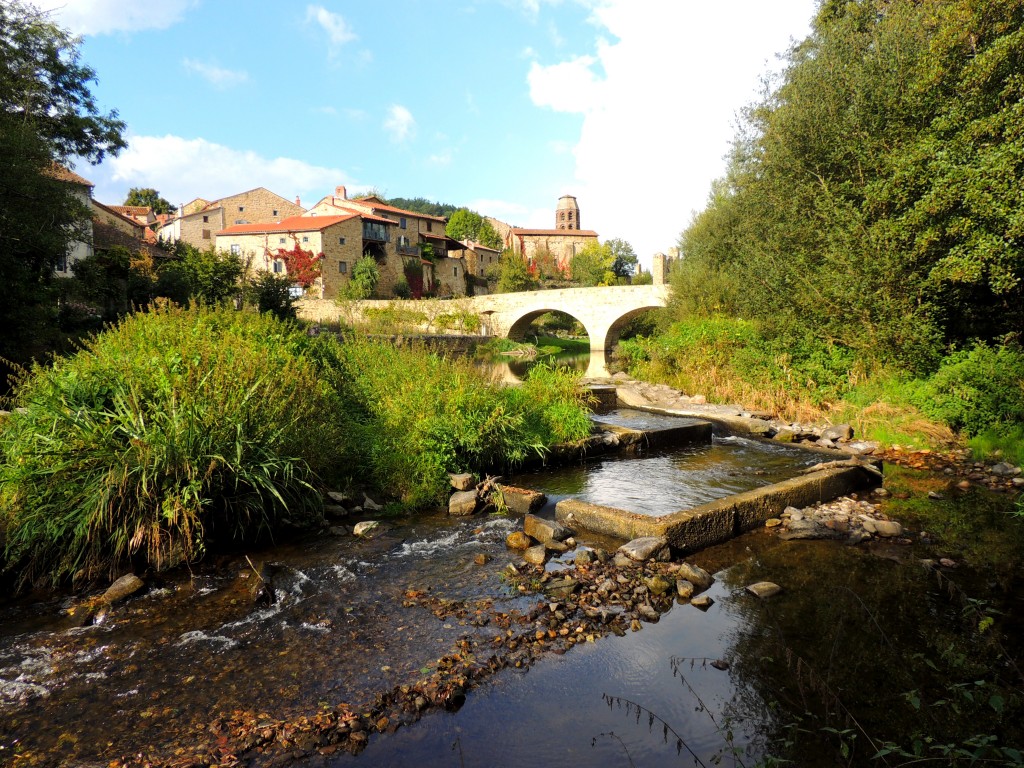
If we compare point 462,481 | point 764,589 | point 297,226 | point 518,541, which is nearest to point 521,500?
point 462,481

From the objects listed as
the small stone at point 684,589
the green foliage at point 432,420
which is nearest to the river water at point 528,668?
the small stone at point 684,589

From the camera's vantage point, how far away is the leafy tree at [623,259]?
6538 centimetres

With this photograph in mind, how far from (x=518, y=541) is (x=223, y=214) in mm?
52430

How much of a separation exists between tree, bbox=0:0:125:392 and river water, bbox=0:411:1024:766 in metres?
10.4

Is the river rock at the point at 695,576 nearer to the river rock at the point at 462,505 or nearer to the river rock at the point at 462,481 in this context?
the river rock at the point at 462,505

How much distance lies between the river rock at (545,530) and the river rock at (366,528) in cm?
162

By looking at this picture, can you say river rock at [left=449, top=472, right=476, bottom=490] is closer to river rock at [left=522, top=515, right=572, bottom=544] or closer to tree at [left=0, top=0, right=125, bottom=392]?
river rock at [left=522, top=515, right=572, bottom=544]

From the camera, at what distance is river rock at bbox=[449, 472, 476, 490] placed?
7633 mm

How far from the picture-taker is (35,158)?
14.2 m

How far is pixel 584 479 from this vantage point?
870cm

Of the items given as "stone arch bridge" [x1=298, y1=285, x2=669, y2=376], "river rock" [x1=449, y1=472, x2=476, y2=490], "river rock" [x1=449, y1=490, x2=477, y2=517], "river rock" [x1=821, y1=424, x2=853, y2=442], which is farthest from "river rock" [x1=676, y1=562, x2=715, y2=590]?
"stone arch bridge" [x1=298, y1=285, x2=669, y2=376]

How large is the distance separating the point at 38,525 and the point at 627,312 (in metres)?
32.3

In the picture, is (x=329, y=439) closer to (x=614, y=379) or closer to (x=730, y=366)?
(x=730, y=366)

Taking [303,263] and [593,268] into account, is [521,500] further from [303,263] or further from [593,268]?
[593,268]
